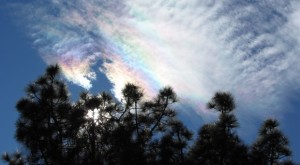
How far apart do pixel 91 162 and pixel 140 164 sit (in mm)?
2454

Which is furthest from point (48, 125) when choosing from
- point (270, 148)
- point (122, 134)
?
point (270, 148)

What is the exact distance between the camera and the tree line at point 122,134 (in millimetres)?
20188

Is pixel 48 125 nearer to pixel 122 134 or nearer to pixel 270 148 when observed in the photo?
pixel 122 134

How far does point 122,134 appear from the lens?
850 inches

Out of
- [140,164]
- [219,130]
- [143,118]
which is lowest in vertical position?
[140,164]

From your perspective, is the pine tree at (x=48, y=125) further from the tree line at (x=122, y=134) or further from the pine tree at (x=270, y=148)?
the pine tree at (x=270, y=148)

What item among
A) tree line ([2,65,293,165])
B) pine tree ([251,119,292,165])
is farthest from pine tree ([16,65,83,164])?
pine tree ([251,119,292,165])

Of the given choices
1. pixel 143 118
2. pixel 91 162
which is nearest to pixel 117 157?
pixel 91 162

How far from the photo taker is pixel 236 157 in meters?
19.7

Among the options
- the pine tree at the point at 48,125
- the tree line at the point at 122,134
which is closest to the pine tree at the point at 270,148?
the tree line at the point at 122,134

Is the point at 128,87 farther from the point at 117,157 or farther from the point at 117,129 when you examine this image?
the point at 117,157

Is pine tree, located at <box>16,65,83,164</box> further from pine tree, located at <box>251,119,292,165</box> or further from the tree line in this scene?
pine tree, located at <box>251,119,292,165</box>

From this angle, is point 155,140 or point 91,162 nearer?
point 91,162

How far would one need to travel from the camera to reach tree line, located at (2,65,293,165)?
66.2 ft
